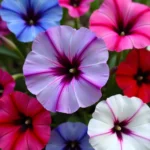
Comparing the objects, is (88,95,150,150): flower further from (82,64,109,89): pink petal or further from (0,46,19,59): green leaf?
(0,46,19,59): green leaf

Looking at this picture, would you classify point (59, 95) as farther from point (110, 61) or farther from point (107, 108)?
point (110, 61)

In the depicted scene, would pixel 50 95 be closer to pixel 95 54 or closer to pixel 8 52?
pixel 95 54

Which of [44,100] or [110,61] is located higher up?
[110,61]

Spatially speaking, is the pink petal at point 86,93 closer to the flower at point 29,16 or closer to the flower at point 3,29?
the flower at point 29,16

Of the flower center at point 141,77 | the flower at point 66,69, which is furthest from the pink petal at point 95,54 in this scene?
the flower center at point 141,77

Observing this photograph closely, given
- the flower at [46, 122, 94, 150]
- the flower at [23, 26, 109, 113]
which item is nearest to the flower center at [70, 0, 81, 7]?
the flower at [23, 26, 109, 113]

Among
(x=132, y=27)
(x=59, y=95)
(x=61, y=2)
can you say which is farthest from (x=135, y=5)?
(x=59, y=95)

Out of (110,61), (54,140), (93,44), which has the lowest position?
(54,140)

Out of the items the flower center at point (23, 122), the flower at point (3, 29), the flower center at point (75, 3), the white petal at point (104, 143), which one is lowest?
the white petal at point (104, 143)
